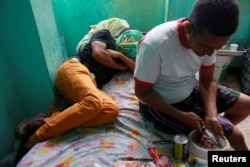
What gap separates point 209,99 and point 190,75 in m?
0.15

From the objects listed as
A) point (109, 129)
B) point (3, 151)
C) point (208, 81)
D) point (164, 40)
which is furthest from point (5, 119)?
point (208, 81)

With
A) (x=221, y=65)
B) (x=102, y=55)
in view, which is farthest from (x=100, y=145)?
(x=221, y=65)

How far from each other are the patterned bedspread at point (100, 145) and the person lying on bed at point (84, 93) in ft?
0.17

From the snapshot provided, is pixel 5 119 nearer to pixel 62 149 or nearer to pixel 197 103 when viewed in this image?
pixel 62 149

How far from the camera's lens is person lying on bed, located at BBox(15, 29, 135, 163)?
127 cm

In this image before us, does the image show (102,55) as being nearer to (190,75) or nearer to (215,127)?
(190,75)

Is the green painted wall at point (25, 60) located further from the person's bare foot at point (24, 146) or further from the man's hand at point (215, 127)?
the man's hand at point (215, 127)

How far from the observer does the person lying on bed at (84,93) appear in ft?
4.18

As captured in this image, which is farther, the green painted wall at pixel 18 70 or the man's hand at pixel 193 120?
the green painted wall at pixel 18 70

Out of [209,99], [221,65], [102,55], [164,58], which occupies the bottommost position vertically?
[221,65]

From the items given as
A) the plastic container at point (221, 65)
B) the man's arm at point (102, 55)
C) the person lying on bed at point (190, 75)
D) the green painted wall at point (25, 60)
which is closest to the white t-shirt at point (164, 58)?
the person lying on bed at point (190, 75)

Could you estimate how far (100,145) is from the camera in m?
1.20

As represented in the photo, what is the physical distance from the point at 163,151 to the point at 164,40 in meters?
0.52

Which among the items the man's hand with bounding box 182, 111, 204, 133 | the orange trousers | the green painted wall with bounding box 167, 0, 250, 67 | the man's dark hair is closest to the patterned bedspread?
the orange trousers
